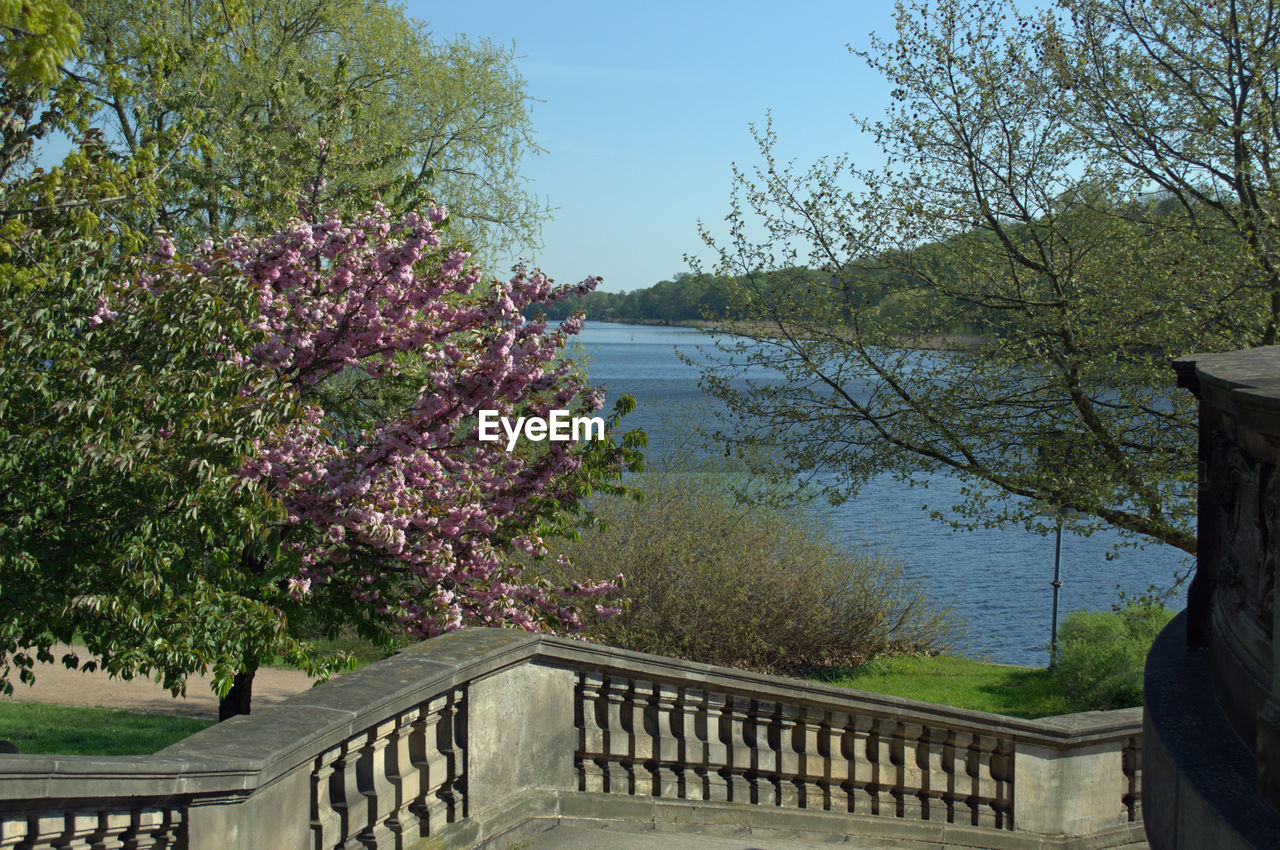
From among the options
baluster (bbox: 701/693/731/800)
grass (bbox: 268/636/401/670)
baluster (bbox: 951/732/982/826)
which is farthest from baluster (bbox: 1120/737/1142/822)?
grass (bbox: 268/636/401/670)

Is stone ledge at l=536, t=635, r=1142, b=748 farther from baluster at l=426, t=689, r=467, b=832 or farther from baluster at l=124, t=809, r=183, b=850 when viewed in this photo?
baluster at l=124, t=809, r=183, b=850

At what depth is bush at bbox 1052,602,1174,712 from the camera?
17.9 metres

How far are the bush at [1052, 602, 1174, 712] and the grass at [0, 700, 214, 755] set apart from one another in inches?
530

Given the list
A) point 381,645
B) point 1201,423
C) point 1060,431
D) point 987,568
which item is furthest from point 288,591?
point 987,568

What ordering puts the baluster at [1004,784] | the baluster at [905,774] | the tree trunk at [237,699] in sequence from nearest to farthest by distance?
1. the baluster at [905,774]
2. the baluster at [1004,784]
3. the tree trunk at [237,699]

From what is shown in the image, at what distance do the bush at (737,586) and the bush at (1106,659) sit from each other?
3.70 m

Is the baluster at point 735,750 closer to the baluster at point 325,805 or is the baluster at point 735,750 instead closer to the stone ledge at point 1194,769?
the stone ledge at point 1194,769

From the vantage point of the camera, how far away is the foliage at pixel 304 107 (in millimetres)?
11953

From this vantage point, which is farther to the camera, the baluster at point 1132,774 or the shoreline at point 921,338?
the shoreline at point 921,338

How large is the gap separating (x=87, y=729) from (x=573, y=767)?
10190mm

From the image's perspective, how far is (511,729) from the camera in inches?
215

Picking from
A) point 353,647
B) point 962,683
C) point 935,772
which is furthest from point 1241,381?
point 353,647

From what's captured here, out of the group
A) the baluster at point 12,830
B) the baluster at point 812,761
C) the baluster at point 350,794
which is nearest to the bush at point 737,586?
the baluster at point 812,761

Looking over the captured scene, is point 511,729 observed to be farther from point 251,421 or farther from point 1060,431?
point 1060,431
